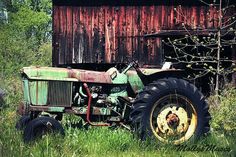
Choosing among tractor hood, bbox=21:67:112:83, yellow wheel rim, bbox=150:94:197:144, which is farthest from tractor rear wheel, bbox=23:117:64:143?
yellow wheel rim, bbox=150:94:197:144

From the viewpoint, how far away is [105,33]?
58.0ft

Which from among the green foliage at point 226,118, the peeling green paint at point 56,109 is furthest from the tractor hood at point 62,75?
the green foliage at point 226,118

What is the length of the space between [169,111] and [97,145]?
5.11 ft

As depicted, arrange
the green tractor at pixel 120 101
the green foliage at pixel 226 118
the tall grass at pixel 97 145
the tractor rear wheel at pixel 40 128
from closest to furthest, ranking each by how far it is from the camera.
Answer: the tall grass at pixel 97 145, the tractor rear wheel at pixel 40 128, the green tractor at pixel 120 101, the green foliage at pixel 226 118

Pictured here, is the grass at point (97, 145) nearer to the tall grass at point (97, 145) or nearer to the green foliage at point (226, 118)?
the tall grass at point (97, 145)

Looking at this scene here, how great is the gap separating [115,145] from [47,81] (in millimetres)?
1959

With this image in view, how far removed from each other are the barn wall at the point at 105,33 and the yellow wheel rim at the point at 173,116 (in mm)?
10348

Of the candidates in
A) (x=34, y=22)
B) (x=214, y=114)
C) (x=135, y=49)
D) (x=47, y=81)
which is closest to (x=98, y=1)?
(x=135, y=49)

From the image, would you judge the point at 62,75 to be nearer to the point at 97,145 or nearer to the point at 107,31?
the point at 97,145

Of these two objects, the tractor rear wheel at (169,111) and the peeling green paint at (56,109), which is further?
the peeling green paint at (56,109)

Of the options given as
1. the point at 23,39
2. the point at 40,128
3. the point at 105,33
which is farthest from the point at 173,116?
the point at 23,39

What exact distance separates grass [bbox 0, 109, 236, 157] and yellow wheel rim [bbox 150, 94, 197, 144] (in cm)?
Result: 36

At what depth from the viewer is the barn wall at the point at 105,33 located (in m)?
17.6

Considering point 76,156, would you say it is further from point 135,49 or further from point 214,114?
point 135,49
